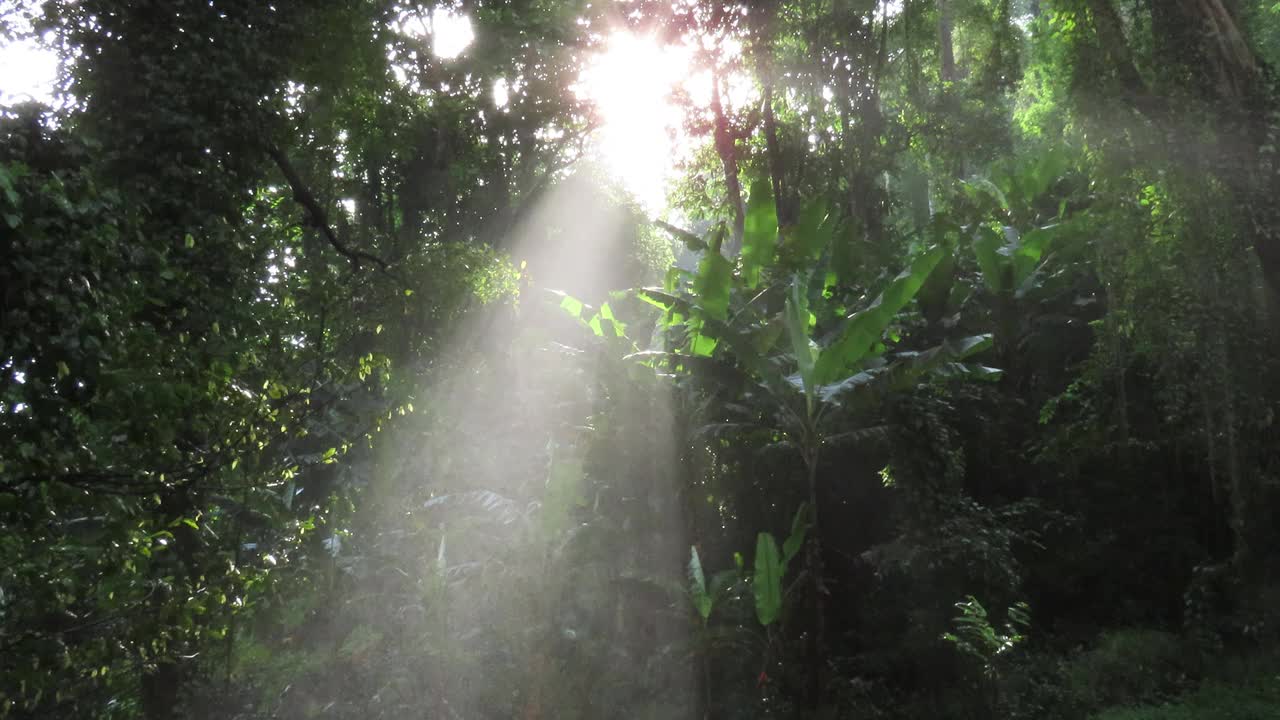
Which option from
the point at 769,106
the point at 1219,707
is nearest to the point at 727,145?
the point at 769,106

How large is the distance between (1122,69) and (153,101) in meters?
Answer: 7.18

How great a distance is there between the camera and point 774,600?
605 cm

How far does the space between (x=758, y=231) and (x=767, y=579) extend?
113 inches

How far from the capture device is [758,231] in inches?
282

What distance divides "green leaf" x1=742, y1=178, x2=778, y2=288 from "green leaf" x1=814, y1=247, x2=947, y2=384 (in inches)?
54.3

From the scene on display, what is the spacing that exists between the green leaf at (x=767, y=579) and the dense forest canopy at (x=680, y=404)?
44 mm

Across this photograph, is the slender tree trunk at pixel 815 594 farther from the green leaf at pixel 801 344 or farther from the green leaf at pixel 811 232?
the green leaf at pixel 811 232

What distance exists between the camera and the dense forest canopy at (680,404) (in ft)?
11.6

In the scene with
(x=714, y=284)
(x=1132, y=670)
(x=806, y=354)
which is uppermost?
(x=714, y=284)

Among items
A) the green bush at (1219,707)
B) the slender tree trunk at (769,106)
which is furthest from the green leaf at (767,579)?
the slender tree trunk at (769,106)

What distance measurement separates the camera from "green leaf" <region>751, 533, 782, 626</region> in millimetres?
6004

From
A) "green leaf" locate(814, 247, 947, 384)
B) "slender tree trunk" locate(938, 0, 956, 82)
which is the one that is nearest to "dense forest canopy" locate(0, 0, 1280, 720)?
"green leaf" locate(814, 247, 947, 384)

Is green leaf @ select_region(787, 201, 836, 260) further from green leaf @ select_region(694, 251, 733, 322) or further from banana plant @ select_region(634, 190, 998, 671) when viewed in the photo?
green leaf @ select_region(694, 251, 733, 322)

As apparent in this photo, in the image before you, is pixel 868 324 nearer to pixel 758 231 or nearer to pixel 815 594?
pixel 758 231
